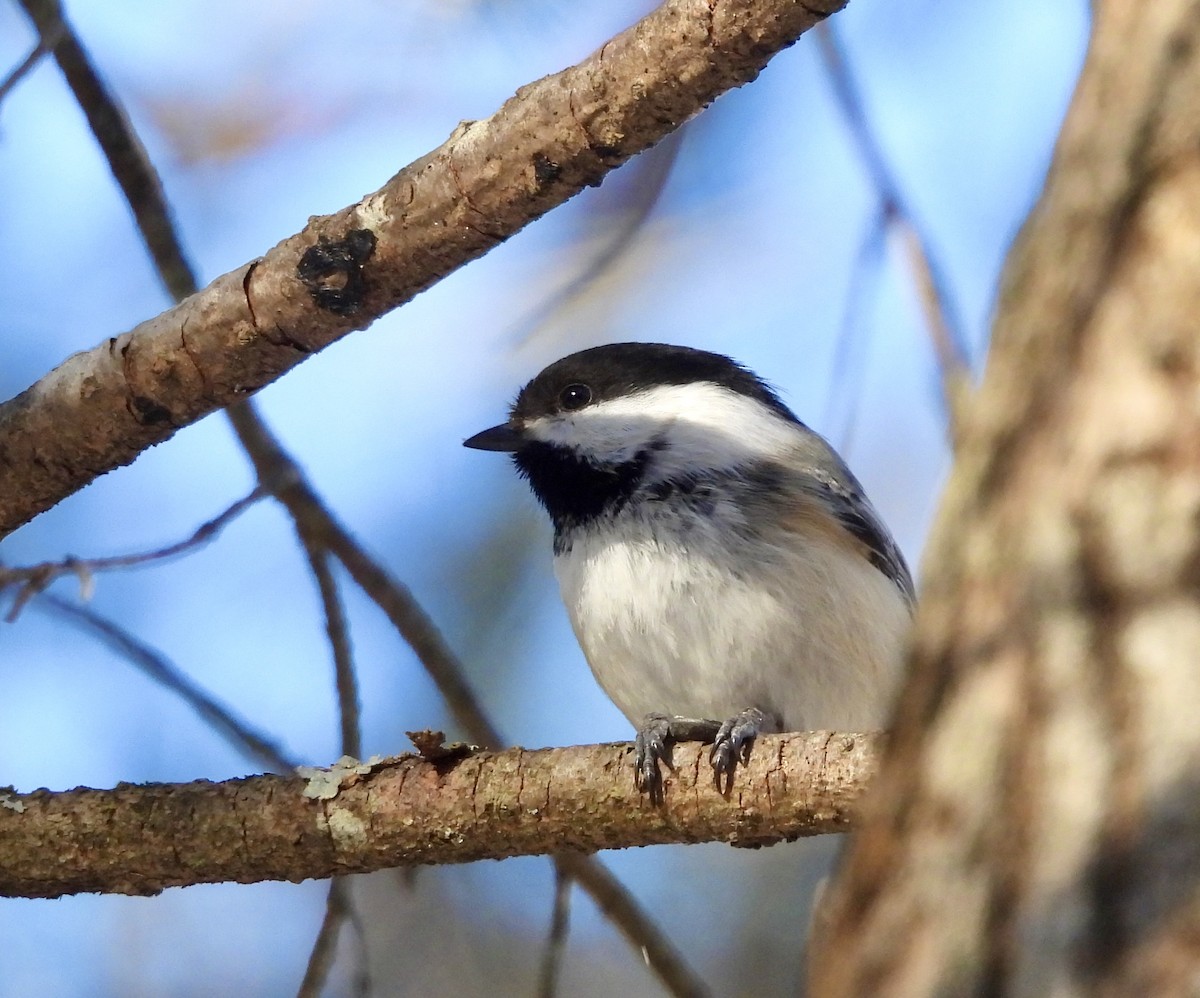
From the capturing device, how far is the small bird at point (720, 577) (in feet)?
9.67

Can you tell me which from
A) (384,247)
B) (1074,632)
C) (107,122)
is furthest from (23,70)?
(1074,632)

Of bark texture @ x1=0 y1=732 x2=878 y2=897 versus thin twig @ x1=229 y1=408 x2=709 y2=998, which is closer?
bark texture @ x1=0 y1=732 x2=878 y2=897

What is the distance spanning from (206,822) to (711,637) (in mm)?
1121

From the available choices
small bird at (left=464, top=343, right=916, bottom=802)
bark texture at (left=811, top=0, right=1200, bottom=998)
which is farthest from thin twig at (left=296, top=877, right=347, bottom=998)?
bark texture at (left=811, top=0, right=1200, bottom=998)

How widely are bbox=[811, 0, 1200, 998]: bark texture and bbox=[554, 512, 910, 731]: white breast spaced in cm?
203

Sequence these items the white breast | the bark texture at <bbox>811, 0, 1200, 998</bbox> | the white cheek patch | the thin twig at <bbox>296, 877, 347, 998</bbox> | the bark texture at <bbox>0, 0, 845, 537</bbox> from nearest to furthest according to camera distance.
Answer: the bark texture at <bbox>811, 0, 1200, 998</bbox>
the bark texture at <bbox>0, 0, 845, 537</bbox>
the thin twig at <bbox>296, 877, 347, 998</bbox>
the white breast
the white cheek patch

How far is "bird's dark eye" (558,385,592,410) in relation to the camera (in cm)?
364

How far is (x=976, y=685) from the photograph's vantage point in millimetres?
826

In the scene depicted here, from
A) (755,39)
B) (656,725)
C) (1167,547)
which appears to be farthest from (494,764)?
(1167,547)

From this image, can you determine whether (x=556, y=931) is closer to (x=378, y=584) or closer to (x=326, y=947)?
(x=326, y=947)

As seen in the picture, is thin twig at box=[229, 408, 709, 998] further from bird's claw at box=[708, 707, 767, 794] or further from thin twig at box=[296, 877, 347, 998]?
bird's claw at box=[708, 707, 767, 794]

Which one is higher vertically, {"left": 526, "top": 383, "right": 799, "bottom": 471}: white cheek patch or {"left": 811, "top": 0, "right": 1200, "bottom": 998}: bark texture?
{"left": 526, "top": 383, "right": 799, "bottom": 471}: white cheek patch


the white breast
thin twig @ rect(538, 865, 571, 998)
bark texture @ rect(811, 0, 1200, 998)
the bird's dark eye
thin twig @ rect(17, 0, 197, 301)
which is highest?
thin twig @ rect(17, 0, 197, 301)

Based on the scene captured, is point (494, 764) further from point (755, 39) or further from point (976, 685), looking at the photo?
point (976, 685)
